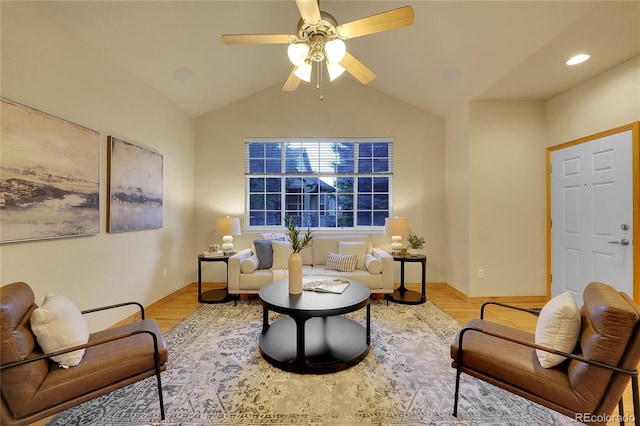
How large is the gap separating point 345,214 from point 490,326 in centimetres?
295

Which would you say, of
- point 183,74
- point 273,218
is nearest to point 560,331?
point 273,218

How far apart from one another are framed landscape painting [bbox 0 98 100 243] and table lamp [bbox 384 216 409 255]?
3.51 metres

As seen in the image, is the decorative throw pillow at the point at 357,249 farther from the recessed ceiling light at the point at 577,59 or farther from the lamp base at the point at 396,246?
the recessed ceiling light at the point at 577,59

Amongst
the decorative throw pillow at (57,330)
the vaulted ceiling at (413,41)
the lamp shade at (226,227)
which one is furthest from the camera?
the lamp shade at (226,227)

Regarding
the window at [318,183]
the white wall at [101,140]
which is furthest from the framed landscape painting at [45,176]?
the window at [318,183]

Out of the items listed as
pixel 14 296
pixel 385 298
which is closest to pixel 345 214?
pixel 385 298

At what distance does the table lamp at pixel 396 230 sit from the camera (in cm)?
393

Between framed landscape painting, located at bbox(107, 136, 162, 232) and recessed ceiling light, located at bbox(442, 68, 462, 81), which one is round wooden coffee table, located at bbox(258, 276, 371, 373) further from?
recessed ceiling light, located at bbox(442, 68, 462, 81)

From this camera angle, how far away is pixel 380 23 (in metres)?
1.73

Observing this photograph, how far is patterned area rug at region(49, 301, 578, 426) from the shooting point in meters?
1.65

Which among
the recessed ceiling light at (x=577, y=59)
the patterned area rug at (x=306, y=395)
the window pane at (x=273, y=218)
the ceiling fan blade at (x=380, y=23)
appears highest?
the recessed ceiling light at (x=577, y=59)

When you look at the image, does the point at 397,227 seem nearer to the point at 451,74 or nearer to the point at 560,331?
the point at 451,74

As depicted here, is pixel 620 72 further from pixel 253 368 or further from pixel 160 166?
pixel 160 166

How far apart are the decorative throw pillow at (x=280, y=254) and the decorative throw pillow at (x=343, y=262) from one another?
1.98 ft
